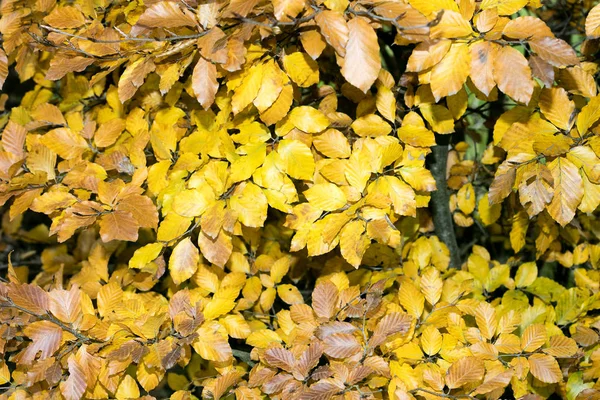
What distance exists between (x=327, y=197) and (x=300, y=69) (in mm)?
243

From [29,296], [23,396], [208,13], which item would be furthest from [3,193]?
[208,13]

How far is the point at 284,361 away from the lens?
119cm

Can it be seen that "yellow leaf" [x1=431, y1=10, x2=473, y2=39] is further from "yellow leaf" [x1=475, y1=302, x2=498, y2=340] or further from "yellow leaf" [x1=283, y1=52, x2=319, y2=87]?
"yellow leaf" [x1=475, y1=302, x2=498, y2=340]

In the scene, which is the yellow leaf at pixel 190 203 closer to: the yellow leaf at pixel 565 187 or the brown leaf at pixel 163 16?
the brown leaf at pixel 163 16

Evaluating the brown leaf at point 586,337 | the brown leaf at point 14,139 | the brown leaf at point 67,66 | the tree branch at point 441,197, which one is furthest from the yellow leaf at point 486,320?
the brown leaf at point 14,139

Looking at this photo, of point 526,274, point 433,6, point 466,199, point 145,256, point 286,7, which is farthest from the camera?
point 466,199

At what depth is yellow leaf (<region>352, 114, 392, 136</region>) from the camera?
1.32m

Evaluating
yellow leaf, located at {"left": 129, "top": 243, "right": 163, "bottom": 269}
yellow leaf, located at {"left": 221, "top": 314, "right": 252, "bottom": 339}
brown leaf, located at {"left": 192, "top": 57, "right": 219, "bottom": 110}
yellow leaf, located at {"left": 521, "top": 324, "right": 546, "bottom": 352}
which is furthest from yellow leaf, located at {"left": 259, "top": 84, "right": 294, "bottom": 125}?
yellow leaf, located at {"left": 521, "top": 324, "right": 546, "bottom": 352}

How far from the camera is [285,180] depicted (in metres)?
1.23

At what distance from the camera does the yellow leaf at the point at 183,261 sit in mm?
1246

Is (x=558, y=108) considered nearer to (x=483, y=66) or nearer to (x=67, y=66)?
(x=483, y=66)

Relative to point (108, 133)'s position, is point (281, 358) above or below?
below

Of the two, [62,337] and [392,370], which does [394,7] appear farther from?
[62,337]

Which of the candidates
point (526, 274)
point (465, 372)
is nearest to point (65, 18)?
point (465, 372)
